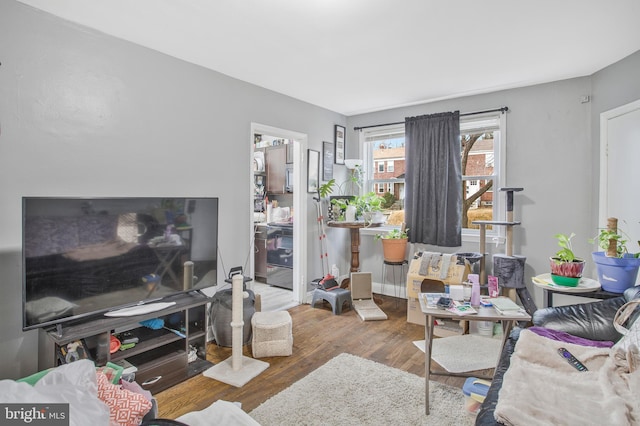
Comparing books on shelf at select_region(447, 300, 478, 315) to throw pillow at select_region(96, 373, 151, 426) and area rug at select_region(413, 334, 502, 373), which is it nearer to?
area rug at select_region(413, 334, 502, 373)

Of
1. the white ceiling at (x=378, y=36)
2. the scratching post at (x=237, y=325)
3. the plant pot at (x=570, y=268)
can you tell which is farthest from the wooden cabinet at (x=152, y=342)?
the plant pot at (x=570, y=268)

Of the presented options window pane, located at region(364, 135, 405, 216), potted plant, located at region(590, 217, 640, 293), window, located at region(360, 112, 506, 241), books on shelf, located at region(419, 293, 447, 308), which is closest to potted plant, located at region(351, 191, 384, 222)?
window pane, located at region(364, 135, 405, 216)

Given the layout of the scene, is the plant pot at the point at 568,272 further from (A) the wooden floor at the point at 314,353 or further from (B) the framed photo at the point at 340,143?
(B) the framed photo at the point at 340,143

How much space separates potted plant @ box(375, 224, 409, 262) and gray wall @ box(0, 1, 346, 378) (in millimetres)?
1715

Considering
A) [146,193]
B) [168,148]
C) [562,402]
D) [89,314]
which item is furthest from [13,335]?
[562,402]

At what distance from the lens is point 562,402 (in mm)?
1385

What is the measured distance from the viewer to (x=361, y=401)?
7.28 feet

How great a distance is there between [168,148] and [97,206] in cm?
82

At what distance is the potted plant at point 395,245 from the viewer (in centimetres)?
417

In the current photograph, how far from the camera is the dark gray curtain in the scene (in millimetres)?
3959

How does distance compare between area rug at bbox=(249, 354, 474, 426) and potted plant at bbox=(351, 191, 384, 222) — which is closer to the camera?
area rug at bbox=(249, 354, 474, 426)

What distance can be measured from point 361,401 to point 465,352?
116 centimetres

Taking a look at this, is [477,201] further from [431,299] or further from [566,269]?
[431,299]

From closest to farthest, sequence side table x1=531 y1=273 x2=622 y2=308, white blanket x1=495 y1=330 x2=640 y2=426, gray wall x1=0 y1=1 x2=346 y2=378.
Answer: white blanket x1=495 y1=330 x2=640 y2=426 → gray wall x1=0 y1=1 x2=346 y2=378 → side table x1=531 y1=273 x2=622 y2=308
